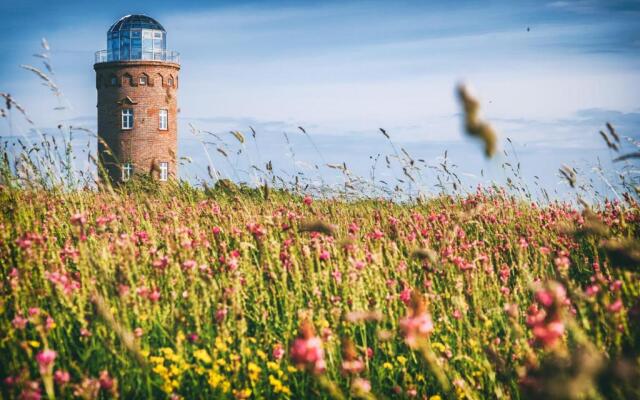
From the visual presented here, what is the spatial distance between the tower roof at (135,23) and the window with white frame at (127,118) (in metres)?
5.03

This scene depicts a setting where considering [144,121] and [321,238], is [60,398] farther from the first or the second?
[144,121]

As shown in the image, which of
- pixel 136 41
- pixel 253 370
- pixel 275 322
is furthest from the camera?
pixel 136 41

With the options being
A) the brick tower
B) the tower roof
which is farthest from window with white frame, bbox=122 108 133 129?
the tower roof

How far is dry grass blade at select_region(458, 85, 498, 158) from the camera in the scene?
4.04 feet

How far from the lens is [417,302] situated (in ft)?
5.05

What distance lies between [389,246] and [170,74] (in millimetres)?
31820

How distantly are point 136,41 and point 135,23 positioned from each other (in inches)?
49.7

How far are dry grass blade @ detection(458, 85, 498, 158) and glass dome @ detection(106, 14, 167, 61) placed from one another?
34.9 meters

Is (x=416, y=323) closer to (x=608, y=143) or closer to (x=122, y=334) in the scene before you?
Answer: (x=122, y=334)

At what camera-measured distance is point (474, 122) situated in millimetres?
1232

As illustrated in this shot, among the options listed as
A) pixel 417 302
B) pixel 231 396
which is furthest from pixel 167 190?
pixel 417 302

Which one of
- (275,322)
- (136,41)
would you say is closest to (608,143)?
(275,322)

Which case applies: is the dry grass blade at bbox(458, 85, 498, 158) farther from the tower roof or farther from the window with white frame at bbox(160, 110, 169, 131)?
the tower roof

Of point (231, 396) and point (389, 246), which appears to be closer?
point (231, 396)
